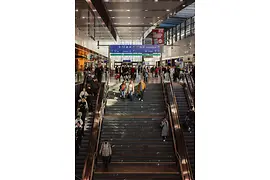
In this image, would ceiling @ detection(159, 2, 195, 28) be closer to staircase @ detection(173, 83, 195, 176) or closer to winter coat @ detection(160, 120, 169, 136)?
staircase @ detection(173, 83, 195, 176)

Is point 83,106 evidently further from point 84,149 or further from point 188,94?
point 188,94

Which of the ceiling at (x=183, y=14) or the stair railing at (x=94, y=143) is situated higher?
the ceiling at (x=183, y=14)

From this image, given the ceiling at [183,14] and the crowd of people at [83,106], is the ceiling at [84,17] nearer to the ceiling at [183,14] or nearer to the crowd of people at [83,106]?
the crowd of people at [83,106]

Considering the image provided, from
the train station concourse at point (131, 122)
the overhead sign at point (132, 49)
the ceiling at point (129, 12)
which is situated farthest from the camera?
the overhead sign at point (132, 49)

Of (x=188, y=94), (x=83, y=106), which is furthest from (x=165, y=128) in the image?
(x=188, y=94)

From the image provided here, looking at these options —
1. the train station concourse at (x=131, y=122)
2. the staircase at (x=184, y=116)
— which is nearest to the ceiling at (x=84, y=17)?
the train station concourse at (x=131, y=122)

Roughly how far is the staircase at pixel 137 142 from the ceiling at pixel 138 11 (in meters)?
6.03

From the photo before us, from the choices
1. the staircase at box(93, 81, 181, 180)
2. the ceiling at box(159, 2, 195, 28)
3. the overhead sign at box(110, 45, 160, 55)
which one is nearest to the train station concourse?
the staircase at box(93, 81, 181, 180)

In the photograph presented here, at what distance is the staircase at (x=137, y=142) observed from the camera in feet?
31.3

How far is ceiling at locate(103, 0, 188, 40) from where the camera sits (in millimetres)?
18344

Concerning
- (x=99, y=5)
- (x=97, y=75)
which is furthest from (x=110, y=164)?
(x=99, y=5)

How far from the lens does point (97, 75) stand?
17438mm
